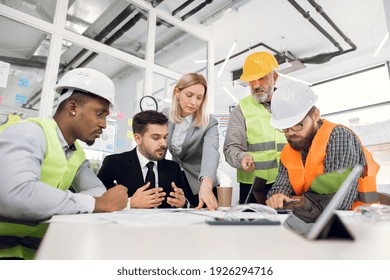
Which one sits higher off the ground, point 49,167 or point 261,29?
point 261,29

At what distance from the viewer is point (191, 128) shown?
64.4 inches

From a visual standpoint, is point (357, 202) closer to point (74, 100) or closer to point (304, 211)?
point (304, 211)

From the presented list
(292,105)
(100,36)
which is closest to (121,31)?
(100,36)

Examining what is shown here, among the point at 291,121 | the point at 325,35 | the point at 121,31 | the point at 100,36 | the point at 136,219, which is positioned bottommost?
the point at 136,219

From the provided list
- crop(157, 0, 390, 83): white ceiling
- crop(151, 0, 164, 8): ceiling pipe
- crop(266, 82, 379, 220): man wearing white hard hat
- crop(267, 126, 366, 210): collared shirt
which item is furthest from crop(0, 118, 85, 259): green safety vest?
crop(157, 0, 390, 83): white ceiling

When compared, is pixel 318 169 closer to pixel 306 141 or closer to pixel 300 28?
pixel 306 141

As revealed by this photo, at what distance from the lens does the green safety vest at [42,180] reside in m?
0.73

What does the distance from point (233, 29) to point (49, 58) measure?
279 cm

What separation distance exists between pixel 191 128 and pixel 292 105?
0.63 metres

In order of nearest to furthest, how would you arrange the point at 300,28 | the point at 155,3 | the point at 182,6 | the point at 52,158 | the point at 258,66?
the point at 52,158 < the point at 258,66 < the point at 155,3 < the point at 182,6 < the point at 300,28

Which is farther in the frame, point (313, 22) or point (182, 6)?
point (313, 22)

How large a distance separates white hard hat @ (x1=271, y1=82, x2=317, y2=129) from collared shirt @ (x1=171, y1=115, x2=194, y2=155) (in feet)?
1.86

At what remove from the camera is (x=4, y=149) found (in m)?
0.72

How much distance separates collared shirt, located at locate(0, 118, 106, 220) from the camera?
26.5 inches
